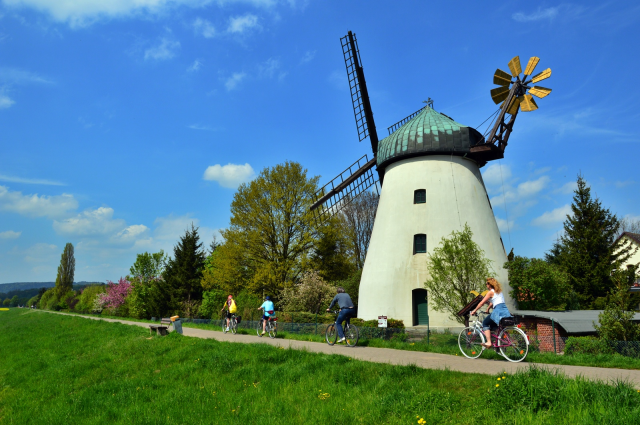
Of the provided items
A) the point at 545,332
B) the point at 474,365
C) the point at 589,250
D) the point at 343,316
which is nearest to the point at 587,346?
the point at 545,332

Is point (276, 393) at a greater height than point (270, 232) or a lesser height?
lesser

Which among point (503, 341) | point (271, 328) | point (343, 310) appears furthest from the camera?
point (271, 328)

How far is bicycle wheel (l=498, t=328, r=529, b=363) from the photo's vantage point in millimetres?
8727

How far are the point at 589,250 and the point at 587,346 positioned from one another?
A: 791 inches

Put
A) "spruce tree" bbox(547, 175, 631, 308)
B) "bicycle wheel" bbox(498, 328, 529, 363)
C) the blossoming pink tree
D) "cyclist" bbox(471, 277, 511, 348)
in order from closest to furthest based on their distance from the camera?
1. "bicycle wheel" bbox(498, 328, 529, 363)
2. "cyclist" bbox(471, 277, 511, 348)
3. "spruce tree" bbox(547, 175, 631, 308)
4. the blossoming pink tree

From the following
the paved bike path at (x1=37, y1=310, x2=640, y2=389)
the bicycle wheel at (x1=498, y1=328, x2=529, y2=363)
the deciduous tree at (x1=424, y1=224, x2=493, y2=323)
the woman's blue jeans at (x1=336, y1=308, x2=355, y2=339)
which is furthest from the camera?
the deciduous tree at (x1=424, y1=224, x2=493, y2=323)

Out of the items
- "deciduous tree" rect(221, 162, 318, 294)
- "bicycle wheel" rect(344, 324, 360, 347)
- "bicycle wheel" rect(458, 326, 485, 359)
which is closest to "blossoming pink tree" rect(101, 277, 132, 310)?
"deciduous tree" rect(221, 162, 318, 294)

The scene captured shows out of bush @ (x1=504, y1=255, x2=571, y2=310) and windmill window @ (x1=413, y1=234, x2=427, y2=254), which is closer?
bush @ (x1=504, y1=255, x2=571, y2=310)

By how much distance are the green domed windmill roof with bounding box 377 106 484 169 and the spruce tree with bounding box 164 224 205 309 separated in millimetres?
19542

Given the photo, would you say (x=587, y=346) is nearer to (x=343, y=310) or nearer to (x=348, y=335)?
(x=348, y=335)

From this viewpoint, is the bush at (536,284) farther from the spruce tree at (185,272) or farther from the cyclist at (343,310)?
the spruce tree at (185,272)

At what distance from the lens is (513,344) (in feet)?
29.0

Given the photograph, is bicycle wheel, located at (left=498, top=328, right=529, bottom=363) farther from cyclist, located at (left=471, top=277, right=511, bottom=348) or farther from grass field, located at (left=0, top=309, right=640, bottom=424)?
grass field, located at (left=0, top=309, right=640, bottom=424)

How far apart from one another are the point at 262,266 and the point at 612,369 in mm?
Result: 24398
